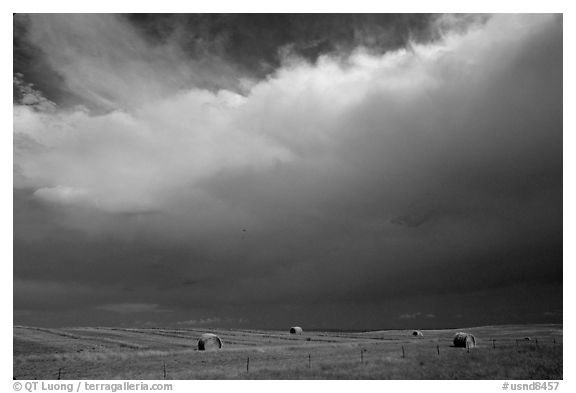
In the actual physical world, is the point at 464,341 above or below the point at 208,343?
above

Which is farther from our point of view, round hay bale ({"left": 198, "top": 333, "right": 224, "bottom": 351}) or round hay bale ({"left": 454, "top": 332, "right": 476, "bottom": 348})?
round hay bale ({"left": 198, "top": 333, "right": 224, "bottom": 351})

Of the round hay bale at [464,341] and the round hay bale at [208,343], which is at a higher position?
the round hay bale at [464,341]

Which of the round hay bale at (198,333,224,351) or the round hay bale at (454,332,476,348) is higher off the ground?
the round hay bale at (454,332,476,348)

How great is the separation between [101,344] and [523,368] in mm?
54766

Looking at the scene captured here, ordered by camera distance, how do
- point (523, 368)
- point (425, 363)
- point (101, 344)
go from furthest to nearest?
point (101, 344) < point (425, 363) < point (523, 368)

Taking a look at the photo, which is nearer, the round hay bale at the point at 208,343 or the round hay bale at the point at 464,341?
the round hay bale at the point at 464,341

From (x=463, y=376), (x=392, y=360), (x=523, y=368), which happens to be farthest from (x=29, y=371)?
(x=523, y=368)

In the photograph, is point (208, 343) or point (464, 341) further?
Answer: point (208, 343)
